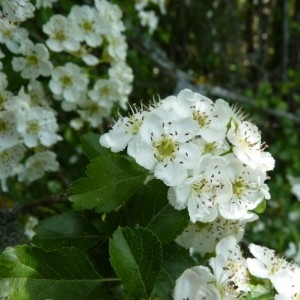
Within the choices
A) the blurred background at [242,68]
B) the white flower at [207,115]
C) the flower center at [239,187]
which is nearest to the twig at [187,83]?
the blurred background at [242,68]

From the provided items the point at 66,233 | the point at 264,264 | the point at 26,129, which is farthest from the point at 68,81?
the point at 264,264

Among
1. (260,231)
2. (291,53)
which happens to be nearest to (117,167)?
(260,231)

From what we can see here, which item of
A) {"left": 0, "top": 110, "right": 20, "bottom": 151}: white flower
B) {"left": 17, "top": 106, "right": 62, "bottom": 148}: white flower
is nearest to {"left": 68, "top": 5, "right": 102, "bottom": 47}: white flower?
{"left": 17, "top": 106, "right": 62, "bottom": 148}: white flower

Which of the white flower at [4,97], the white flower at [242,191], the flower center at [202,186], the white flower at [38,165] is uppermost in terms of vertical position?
the white flower at [4,97]

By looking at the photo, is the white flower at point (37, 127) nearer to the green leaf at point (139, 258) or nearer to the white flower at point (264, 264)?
the green leaf at point (139, 258)

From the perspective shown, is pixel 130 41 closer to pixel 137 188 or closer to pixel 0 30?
pixel 0 30

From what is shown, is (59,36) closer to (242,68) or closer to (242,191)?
(242,191)
